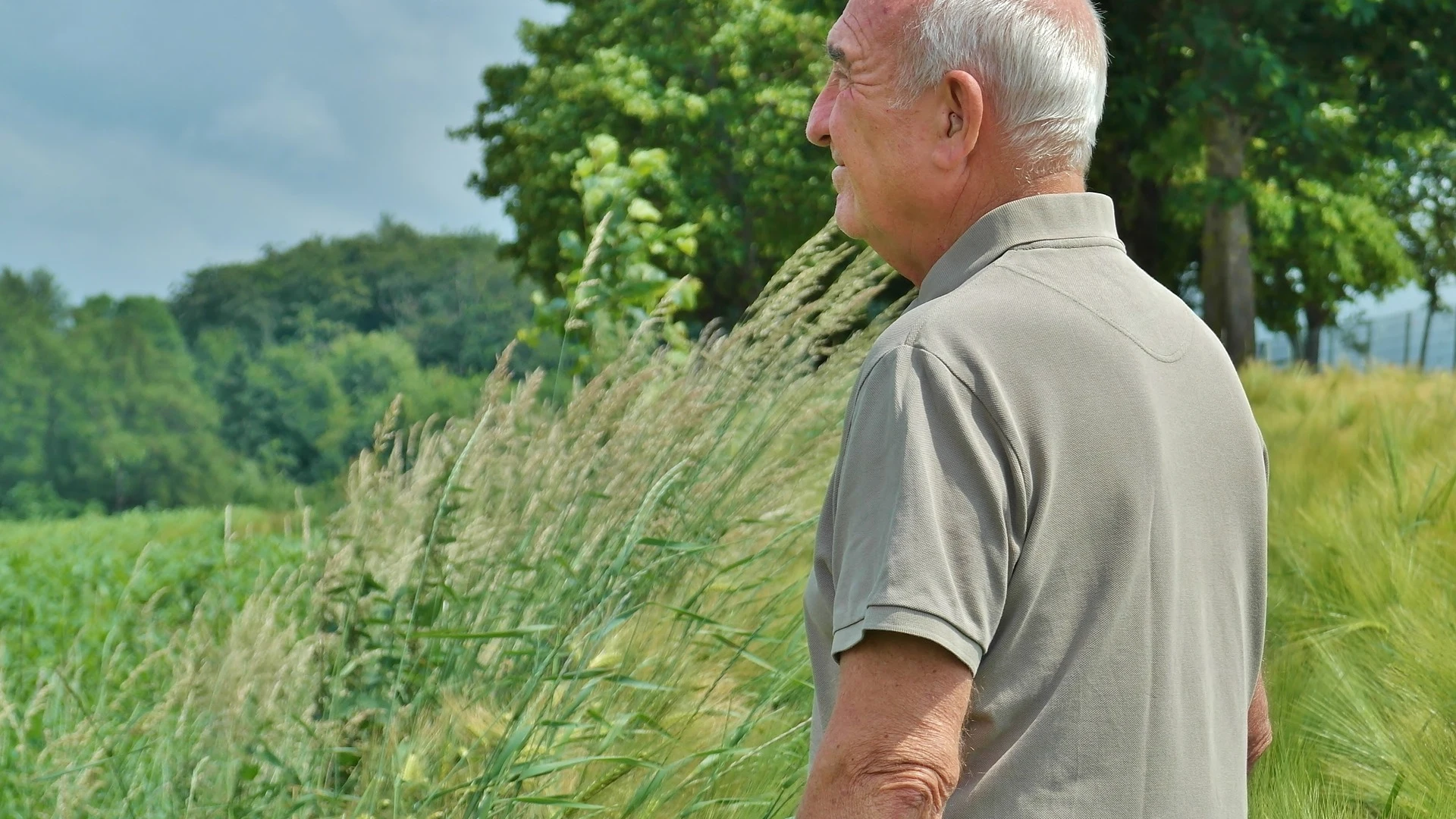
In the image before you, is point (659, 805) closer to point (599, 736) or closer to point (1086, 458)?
point (599, 736)

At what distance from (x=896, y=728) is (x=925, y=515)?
16cm

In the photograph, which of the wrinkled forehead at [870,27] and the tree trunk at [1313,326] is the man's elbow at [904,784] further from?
the tree trunk at [1313,326]

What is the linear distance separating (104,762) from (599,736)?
3.02 feet

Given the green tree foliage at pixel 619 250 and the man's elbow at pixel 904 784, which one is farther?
the green tree foliage at pixel 619 250

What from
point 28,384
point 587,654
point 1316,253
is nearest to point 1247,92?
point 1316,253

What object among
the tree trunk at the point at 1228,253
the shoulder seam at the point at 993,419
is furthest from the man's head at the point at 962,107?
the tree trunk at the point at 1228,253

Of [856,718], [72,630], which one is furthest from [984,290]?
[72,630]

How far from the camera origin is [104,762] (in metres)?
2.28

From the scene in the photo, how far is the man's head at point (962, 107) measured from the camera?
1.12m

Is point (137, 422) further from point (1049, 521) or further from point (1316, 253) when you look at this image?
point (1316, 253)

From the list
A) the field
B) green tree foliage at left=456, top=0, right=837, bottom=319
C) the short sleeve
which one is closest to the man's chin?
the short sleeve

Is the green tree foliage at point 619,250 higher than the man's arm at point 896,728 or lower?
higher

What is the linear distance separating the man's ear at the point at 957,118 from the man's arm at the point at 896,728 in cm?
47

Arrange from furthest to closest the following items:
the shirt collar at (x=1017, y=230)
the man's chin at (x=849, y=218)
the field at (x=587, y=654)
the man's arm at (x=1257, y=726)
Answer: the field at (x=587, y=654), the man's arm at (x=1257, y=726), the man's chin at (x=849, y=218), the shirt collar at (x=1017, y=230)
